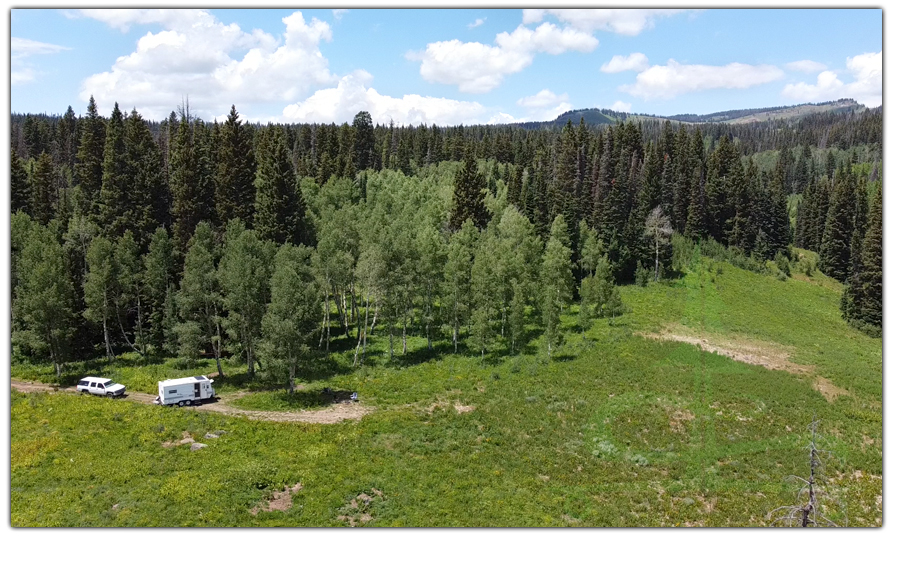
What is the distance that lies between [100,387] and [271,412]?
12.9 meters

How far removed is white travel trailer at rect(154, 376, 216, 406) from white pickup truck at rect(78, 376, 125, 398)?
279 cm

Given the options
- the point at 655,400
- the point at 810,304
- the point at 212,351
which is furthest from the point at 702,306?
the point at 212,351

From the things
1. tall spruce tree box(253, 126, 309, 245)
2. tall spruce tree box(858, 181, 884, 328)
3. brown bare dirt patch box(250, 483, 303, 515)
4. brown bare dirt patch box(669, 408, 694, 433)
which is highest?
tall spruce tree box(253, 126, 309, 245)

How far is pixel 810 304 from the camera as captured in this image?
200ft

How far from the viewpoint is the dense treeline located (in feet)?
146

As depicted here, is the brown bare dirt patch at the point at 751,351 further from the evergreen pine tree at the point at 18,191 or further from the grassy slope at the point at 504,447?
the evergreen pine tree at the point at 18,191

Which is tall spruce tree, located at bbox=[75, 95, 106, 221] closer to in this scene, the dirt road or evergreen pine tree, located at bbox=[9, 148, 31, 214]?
evergreen pine tree, located at bbox=[9, 148, 31, 214]

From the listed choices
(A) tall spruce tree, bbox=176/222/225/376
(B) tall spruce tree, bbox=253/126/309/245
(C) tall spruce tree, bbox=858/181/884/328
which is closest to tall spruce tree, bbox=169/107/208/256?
(B) tall spruce tree, bbox=253/126/309/245

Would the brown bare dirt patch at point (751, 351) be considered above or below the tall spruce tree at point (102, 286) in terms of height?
below

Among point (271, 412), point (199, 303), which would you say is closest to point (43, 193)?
point (199, 303)

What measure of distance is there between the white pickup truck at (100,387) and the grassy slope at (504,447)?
8.16 feet

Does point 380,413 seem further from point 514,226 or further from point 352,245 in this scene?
point 514,226

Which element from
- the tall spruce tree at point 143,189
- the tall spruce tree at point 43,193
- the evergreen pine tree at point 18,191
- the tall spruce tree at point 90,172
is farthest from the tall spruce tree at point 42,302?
the evergreen pine tree at point 18,191

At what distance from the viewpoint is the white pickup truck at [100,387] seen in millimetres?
39594
